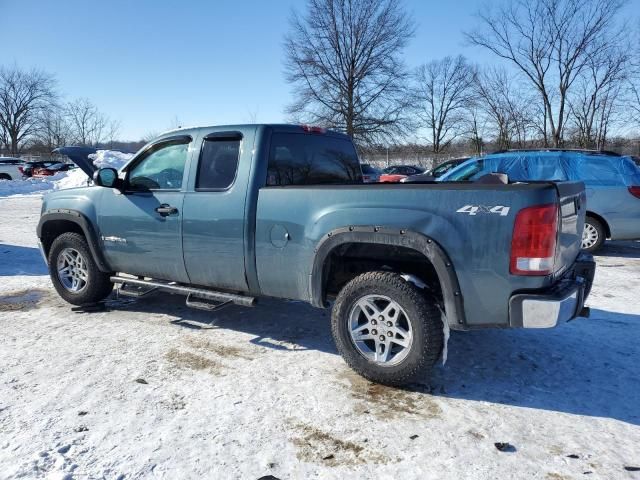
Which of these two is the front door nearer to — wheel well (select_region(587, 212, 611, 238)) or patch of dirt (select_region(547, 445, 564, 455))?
patch of dirt (select_region(547, 445, 564, 455))

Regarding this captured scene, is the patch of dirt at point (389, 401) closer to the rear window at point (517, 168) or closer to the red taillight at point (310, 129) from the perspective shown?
the red taillight at point (310, 129)

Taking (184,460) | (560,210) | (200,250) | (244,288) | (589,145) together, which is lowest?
(184,460)

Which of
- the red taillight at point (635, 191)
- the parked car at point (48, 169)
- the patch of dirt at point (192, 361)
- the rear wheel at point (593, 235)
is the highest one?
the parked car at point (48, 169)

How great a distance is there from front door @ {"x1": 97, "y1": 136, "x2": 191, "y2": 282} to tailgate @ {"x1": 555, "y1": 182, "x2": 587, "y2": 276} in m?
3.00

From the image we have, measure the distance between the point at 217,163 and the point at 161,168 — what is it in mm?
741

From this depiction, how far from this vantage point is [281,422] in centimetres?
303

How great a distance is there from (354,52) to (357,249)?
111 ft

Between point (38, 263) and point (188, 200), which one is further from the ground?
point (188, 200)

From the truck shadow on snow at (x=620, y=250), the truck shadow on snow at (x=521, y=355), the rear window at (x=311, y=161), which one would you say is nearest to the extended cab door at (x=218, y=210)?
the rear window at (x=311, y=161)

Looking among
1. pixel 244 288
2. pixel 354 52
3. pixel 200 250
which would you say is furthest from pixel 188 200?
pixel 354 52

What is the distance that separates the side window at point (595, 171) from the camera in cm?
832

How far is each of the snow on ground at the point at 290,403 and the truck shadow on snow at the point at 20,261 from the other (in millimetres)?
2573

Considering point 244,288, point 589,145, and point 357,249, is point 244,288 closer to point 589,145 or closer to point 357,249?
point 357,249

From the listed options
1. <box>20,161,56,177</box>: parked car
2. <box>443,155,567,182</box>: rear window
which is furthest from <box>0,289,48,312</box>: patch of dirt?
<box>20,161,56,177</box>: parked car
